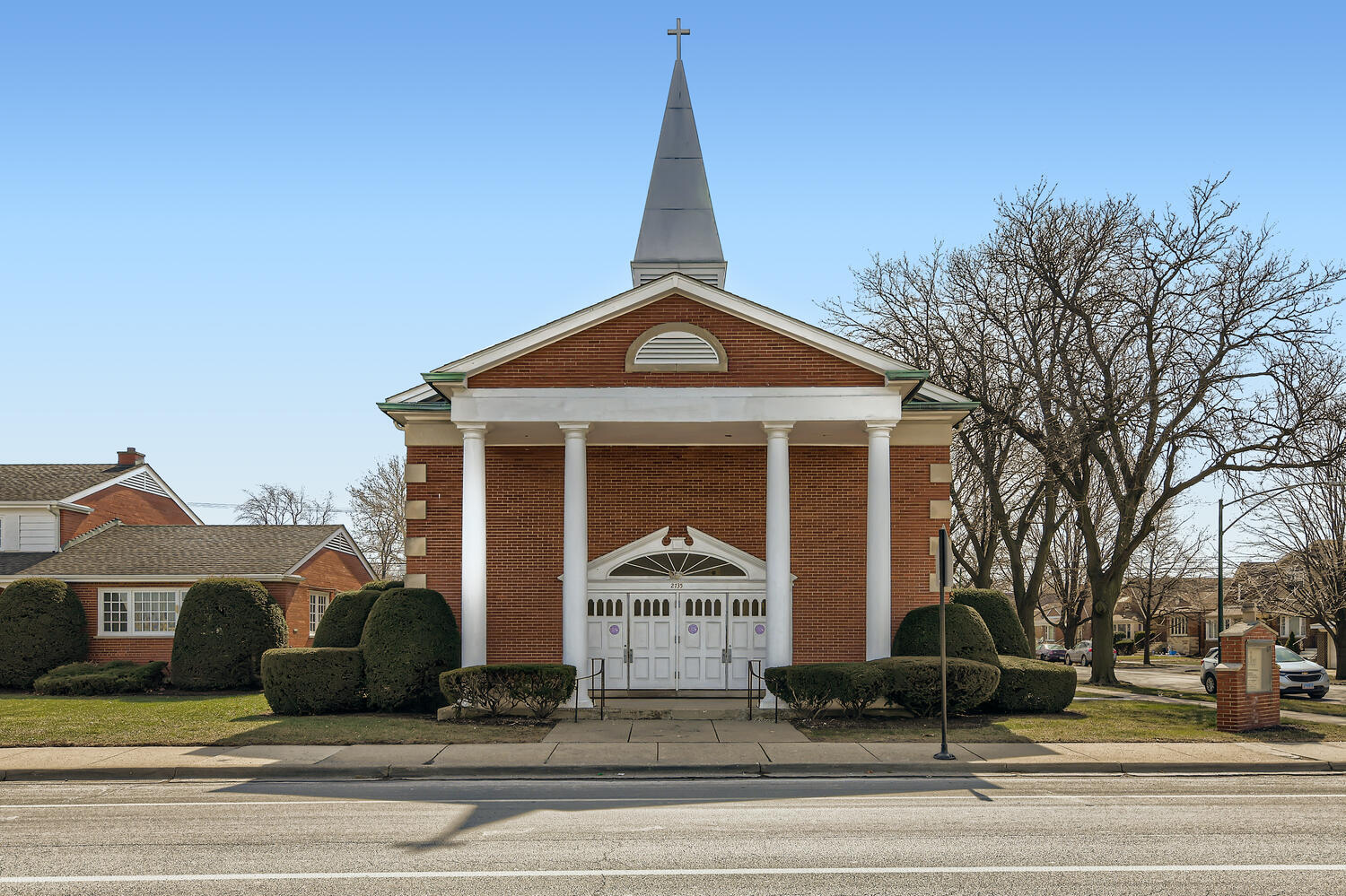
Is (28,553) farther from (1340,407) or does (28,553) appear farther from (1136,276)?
(1340,407)

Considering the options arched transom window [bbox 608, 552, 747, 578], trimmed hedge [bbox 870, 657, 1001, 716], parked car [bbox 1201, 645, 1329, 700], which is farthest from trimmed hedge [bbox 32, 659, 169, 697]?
parked car [bbox 1201, 645, 1329, 700]

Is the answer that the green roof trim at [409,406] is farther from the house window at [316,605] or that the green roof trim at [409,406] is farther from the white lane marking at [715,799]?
the house window at [316,605]

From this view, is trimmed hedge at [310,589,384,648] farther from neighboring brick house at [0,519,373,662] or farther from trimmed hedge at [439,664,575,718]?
neighboring brick house at [0,519,373,662]

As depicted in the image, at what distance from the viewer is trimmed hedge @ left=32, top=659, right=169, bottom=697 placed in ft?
93.4

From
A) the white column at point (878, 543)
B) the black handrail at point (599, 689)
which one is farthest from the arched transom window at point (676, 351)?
the black handrail at point (599, 689)

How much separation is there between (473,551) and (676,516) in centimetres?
494

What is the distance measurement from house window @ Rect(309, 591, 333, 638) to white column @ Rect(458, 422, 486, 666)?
51.9 feet

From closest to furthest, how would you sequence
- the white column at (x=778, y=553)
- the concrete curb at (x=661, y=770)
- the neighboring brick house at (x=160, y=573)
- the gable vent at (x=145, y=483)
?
the concrete curb at (x=661, y=770) < the white column at (x=778, y=553) < the neighboring brick house at (x=160, y=573) < the gable vent at (x=145, y=483)

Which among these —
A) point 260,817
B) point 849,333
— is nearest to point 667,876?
point 260,817

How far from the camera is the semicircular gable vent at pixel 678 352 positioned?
69.8 feet

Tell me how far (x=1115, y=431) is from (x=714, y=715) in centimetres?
1752

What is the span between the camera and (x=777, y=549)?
69.8ft

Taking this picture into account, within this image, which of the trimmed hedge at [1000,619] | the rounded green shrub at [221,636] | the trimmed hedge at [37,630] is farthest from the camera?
the trimmed hedge at [37,630]

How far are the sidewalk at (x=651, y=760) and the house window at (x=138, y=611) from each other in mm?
16379
